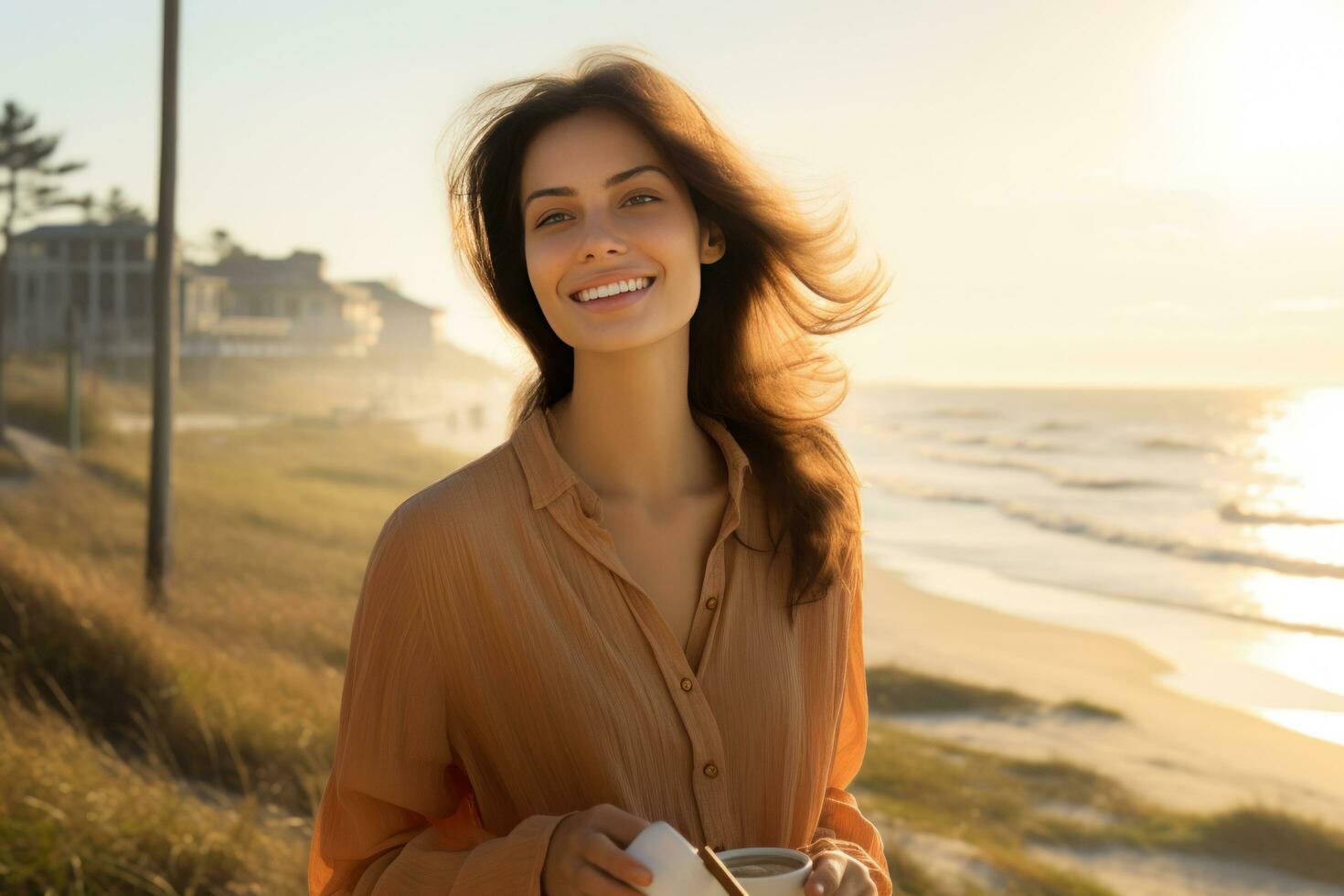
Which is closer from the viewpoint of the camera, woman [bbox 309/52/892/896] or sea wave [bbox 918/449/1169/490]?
woman [bbox 309/52/892/896]

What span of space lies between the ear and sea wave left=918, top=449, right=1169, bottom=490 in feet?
95.9

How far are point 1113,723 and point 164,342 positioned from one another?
28.5ft

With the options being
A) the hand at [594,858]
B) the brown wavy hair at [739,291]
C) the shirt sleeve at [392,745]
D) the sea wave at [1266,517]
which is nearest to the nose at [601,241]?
the brown wavy hair at [739,291]

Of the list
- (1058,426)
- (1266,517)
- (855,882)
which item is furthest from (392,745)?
(1058,426)

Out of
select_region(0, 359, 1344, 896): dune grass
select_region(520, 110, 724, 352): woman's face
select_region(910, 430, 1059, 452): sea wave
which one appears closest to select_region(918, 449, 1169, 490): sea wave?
select_region(910, 430, 1059, 452): sea wave

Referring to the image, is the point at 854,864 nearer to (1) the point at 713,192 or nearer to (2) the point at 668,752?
(2) the point at 668,752

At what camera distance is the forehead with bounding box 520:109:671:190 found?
2152 mm

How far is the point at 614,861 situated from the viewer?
151cm

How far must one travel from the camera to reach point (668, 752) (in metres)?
1.91

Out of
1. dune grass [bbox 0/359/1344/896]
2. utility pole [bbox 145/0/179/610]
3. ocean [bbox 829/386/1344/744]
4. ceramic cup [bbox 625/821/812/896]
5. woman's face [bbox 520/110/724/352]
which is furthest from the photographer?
ocean [bbox 829/386/1344/744]

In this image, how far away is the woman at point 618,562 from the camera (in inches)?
74.9

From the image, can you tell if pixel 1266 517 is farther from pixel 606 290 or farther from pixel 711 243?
pixel 606 290

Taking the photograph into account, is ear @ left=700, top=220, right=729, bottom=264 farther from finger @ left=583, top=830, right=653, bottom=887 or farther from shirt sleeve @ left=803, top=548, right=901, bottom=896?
finger @ left=583, top=830, right=653, bottom=887

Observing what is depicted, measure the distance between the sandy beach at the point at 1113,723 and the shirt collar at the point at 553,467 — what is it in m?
7.97
